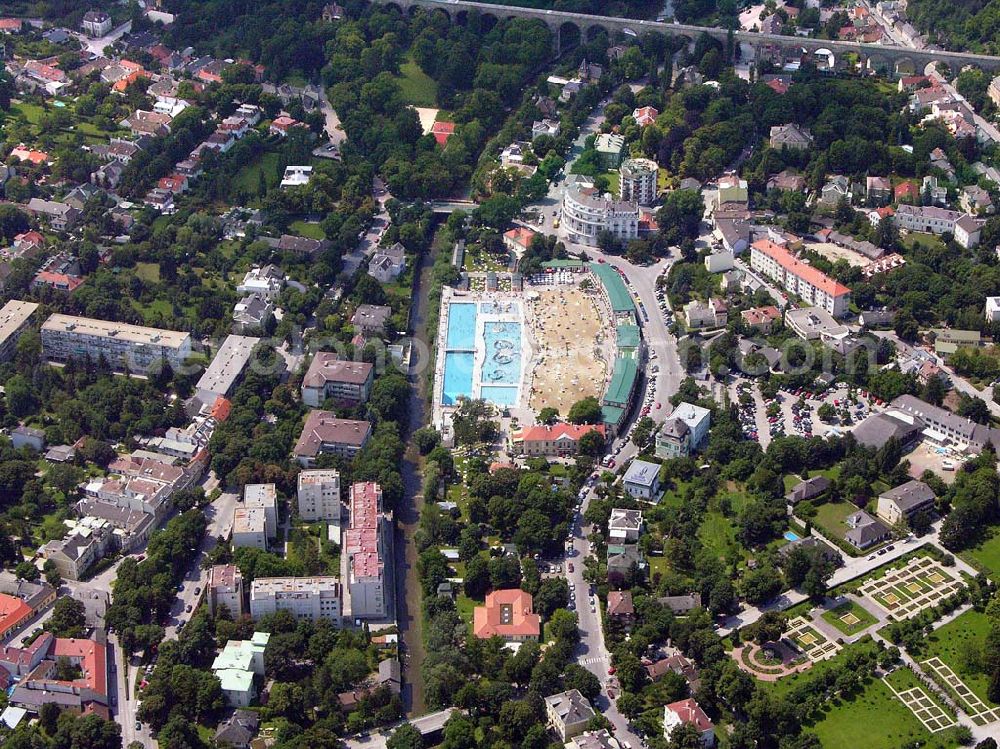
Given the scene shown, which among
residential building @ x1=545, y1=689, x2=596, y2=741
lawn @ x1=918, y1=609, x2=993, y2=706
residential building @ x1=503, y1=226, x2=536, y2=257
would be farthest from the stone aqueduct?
residential building @ x1=545, y1=689, x2=596, y2=741

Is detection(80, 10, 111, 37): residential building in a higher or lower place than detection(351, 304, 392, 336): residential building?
higher

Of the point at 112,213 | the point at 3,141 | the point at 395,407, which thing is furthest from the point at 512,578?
the point at 3,141

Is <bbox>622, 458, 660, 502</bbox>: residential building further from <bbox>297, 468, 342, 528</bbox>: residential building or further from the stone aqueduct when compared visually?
the stone aqueduct

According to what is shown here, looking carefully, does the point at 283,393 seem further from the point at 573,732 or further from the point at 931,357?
the point at 931,357

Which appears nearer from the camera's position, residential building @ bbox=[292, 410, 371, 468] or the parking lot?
residential building @ bbox=[292, 410, 371, 468]

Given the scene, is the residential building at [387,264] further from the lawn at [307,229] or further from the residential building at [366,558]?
the residential building at [366,558]

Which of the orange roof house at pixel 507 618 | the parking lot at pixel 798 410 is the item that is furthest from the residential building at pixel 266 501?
the parking lot at pixel 798 410
